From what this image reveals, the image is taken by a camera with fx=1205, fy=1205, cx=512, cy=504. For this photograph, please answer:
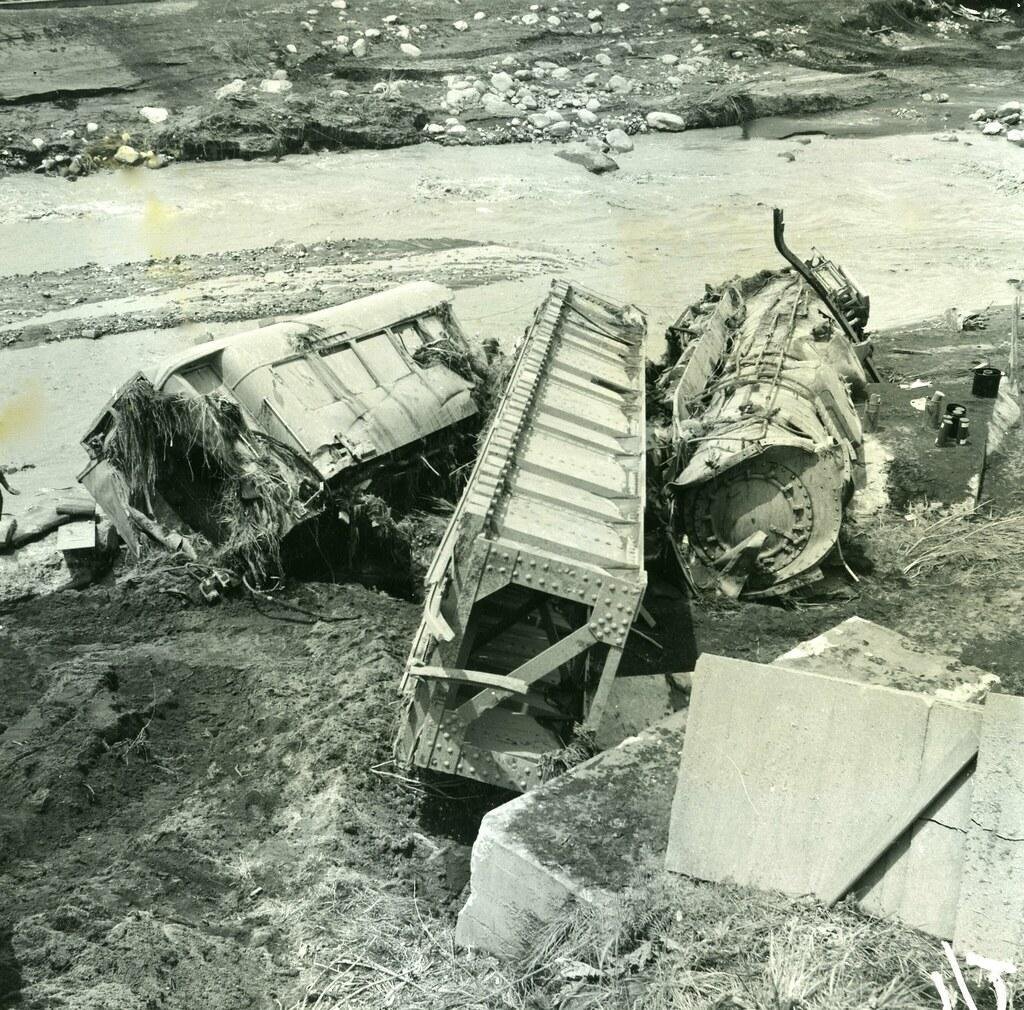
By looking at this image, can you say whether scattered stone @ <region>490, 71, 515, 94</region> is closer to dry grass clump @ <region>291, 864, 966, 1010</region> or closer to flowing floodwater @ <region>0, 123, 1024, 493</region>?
flowing floodwater @ <region>0, 123, 1024, 493</region>

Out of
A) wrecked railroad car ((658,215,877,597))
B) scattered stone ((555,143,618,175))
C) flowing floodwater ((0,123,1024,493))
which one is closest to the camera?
wrecked railroad car ((658,215,877,597))

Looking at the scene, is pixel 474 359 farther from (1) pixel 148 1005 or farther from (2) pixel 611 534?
(1) pixel 148 1005

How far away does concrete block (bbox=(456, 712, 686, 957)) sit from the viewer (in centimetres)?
625

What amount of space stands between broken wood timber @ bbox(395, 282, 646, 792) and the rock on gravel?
16.8 meters

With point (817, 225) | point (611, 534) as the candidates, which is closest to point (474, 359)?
point (611, 534)

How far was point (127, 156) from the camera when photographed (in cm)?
2191

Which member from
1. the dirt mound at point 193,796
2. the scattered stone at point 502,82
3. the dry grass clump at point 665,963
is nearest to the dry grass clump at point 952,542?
the dirt mound at point 193,796

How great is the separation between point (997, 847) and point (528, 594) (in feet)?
14.8

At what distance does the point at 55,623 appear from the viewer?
10.2 metres

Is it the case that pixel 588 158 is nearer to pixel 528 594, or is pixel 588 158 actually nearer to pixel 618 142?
pixel 618 142

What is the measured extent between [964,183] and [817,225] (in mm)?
4169

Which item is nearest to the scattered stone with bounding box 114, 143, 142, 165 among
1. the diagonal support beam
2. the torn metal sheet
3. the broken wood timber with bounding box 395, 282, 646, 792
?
the torn metal sheet

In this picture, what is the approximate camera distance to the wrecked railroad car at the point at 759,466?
10180mm

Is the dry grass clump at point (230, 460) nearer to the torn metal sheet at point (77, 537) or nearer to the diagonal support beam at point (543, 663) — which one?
the torn metal sheet at point (77, 537)
